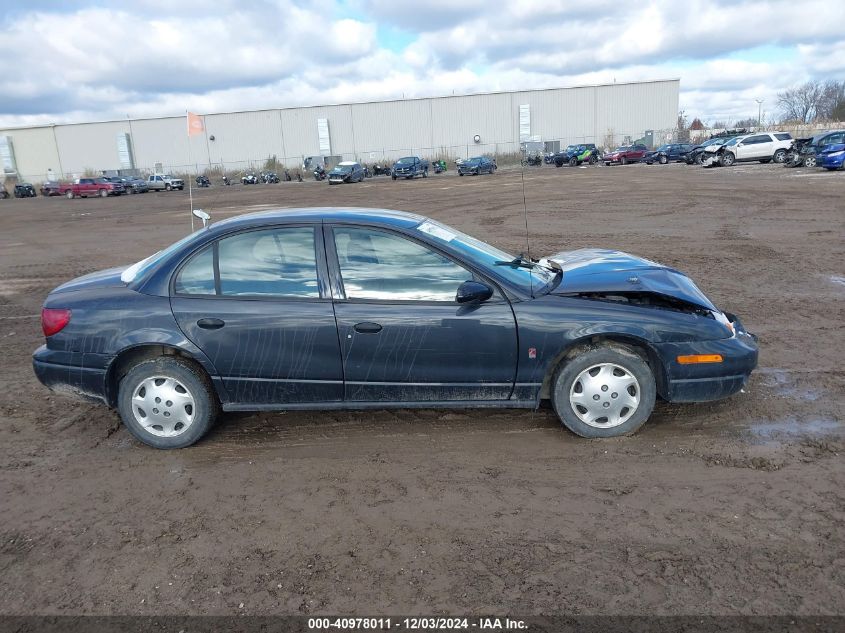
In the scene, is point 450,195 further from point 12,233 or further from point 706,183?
point 12,233

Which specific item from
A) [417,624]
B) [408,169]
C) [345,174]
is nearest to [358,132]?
[408,169]

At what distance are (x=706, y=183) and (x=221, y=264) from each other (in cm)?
2426

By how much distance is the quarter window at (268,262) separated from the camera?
4238mm

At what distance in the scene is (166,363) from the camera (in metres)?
4.25

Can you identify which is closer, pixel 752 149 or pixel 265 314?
pixel 265 314

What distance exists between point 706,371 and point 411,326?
1957 millimetres

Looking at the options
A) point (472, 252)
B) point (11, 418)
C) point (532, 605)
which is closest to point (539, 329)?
point (472, 252)

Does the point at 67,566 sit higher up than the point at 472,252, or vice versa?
the point at 472,252

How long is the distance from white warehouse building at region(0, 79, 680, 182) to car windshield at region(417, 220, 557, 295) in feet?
218

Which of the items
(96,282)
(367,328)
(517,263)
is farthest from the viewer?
(517,263)

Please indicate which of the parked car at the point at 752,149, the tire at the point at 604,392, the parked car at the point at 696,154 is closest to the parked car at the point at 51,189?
the parked car at the point at 696,154

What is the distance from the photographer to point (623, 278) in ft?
14.7

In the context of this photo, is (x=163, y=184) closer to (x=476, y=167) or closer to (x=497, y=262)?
(x=476, y=167)

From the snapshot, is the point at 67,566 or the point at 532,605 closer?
the point at 532,605
